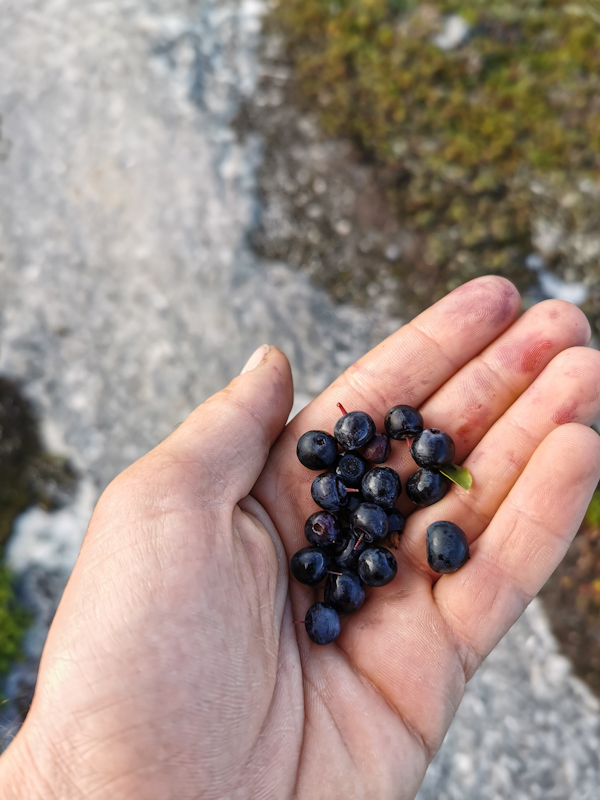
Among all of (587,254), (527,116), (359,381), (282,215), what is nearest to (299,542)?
(359,381)

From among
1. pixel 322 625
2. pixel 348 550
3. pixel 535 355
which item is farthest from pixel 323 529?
pixel 535 355

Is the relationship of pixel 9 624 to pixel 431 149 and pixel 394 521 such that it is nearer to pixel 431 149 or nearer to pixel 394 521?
pixel 394 521

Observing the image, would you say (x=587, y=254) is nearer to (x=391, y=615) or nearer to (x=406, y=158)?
(x=406, y=158)

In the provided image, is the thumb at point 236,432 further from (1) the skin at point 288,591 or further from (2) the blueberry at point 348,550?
(2) the blueberry at point 348,550

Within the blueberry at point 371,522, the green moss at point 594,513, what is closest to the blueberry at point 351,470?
the blueberry at point 371,522

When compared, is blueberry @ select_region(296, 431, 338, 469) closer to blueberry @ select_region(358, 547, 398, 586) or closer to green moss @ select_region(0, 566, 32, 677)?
blueberry @ select_region(358, 547, 398, 586)

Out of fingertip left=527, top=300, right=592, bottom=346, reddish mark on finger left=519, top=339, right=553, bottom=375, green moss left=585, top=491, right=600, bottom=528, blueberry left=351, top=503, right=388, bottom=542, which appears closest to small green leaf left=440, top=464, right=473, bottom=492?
blueberry left=351, top=503, right=388, bottom=542
